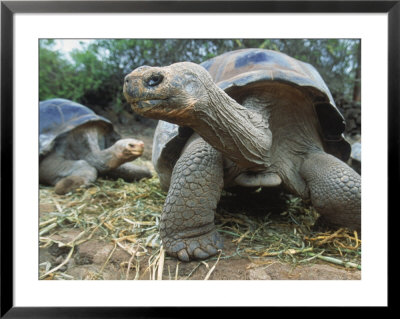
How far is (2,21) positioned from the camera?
4.21 ft

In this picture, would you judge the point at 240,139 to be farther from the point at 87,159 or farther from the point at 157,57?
the point at 87,159

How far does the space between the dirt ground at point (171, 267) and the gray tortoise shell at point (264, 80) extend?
0.74m

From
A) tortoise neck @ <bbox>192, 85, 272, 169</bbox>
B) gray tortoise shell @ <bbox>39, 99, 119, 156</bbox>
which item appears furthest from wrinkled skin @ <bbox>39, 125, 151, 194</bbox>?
tortoise neck @ <bbox>192, 85, 272, 169</bbox>

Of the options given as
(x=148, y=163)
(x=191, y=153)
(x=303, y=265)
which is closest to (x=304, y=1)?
(x=191, y=153)

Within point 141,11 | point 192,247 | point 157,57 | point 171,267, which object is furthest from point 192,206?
point 157,57

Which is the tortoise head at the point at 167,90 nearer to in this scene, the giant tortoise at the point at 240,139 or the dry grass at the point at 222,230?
the giant tortoise at the point at 240,139

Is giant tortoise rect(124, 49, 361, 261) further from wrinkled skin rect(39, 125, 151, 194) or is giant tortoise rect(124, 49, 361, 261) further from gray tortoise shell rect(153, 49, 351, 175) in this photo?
wrinkled skin rect(39, 125, 151, 194)

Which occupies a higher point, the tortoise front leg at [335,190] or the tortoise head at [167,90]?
the tortoise head at [167,90]

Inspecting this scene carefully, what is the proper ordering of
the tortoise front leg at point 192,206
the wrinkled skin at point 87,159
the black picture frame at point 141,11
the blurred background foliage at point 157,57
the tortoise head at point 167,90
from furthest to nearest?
the wrinkled skin at point 87,159
the blurred background foliage at point 157,57
the tortoise front leg at point 192,206
the black picture frame at point 141,11
the tortoise head at point 167,90

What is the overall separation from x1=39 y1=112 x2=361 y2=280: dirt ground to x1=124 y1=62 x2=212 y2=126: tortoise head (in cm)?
76

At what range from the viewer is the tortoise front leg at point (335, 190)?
1.46 meters

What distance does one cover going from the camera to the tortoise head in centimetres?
82

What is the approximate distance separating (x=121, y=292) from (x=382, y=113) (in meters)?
1.49

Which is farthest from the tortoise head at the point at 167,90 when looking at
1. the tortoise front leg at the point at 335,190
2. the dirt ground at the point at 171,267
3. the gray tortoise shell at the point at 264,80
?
the tortoise front leg at the point at 335,190
